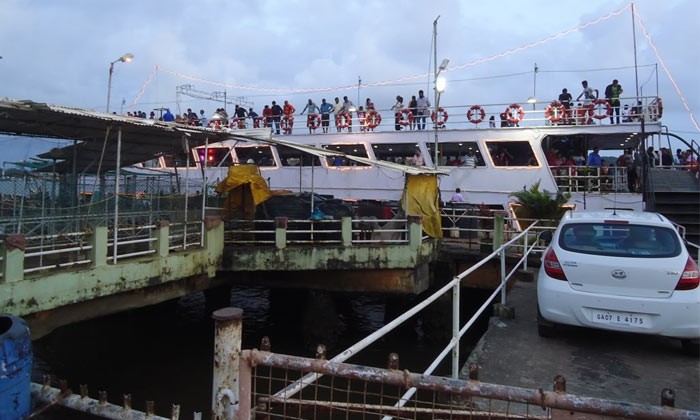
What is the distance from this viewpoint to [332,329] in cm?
1029

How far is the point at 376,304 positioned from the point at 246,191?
21.9 ft

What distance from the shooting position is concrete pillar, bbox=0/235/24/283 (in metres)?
5.85

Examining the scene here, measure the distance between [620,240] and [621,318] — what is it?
0.98m

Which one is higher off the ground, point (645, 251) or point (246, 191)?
point (246, 191)

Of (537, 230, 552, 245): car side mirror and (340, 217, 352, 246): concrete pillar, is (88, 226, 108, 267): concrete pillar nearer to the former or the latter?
(340, 217, 352, 246): concrete pillar

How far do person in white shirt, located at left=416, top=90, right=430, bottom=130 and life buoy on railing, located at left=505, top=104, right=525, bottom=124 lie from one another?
290 cm

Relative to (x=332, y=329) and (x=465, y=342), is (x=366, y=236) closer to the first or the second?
→ (x=332, y=329)

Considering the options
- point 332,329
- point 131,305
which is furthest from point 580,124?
point 131,305

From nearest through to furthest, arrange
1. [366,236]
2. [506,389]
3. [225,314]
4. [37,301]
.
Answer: [506,389] → [225,314] → [37,301] → [366,236]

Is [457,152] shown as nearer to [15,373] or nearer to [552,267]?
[552,267]

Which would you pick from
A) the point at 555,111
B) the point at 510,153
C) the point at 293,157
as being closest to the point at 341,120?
the point at 293,157

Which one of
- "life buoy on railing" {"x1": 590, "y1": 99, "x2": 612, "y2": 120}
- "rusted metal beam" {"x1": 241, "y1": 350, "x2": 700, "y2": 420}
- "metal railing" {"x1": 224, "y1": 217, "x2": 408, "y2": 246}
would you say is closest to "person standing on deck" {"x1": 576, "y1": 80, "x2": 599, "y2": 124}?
"life buoy on railing" {"x1": 590, "y1": 99, "x2": 612, "y2": 120}

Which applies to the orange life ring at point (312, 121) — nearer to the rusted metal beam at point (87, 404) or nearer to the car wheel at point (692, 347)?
the car wheel at point (692, 347)

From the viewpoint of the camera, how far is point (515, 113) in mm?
15875
